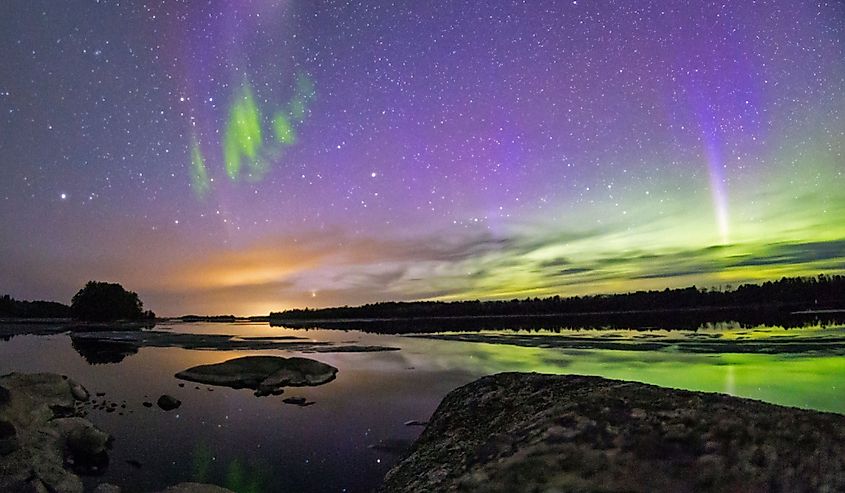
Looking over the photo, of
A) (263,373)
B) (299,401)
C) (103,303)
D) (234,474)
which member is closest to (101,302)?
(103,303)

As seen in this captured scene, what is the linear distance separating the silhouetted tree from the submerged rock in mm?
120955

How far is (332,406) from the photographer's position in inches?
643

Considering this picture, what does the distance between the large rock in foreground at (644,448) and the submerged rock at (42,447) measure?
353 inches

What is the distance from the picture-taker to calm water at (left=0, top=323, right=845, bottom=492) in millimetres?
9914

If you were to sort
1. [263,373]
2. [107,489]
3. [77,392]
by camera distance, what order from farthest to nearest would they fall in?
[263,373] → [77,392] → [107,489]

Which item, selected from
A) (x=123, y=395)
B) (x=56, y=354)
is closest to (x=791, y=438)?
(x=123, y=395)

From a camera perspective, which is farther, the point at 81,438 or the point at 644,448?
the point at 81,438

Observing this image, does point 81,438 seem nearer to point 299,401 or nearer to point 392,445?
point 299,401

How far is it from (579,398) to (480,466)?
0.78m

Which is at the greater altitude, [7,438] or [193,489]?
[7,438]

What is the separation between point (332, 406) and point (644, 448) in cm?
1557

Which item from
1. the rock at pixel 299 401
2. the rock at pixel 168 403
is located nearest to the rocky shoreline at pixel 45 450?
the rock at pixel 168 403

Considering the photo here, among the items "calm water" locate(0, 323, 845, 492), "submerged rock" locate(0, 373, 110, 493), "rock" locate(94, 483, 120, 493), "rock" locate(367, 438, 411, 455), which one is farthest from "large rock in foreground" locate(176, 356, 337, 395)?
"rock" locate(94, 483, 120, 493)

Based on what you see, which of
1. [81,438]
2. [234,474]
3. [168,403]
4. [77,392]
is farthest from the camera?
[77,392]
